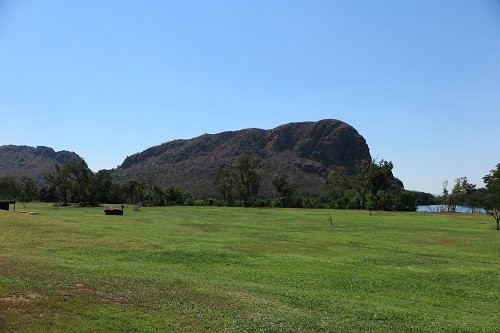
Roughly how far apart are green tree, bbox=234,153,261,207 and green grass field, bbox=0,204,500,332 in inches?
3521

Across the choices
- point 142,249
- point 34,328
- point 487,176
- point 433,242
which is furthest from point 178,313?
point 487,176

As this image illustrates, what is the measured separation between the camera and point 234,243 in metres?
30.8

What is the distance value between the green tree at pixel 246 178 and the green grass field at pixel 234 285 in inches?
3521

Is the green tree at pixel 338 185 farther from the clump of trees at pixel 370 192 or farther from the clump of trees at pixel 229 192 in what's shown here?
the clump of trees at pixel 229 192

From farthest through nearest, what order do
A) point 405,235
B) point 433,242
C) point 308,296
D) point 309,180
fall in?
point 309,180, point 405,235, point 433,242, point 308,296

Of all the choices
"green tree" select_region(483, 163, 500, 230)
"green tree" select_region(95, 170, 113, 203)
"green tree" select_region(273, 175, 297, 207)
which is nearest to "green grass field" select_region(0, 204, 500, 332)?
"green tree" select_region(483, 163, 500, 230)

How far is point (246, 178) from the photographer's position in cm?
12200

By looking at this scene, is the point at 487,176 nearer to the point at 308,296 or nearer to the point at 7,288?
the point at 308,296

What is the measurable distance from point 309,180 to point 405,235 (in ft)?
508

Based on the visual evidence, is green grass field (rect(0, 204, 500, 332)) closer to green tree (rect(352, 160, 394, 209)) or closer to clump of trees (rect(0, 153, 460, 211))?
clump of trees (rect(0, 153, 460, 211))

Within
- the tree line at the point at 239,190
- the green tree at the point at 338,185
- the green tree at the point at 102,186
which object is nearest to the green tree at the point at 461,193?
the tree line at the point at 239,190

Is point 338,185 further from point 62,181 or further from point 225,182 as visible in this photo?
point 62,181

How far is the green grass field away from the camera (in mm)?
12289

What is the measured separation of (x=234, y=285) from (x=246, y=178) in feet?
344
